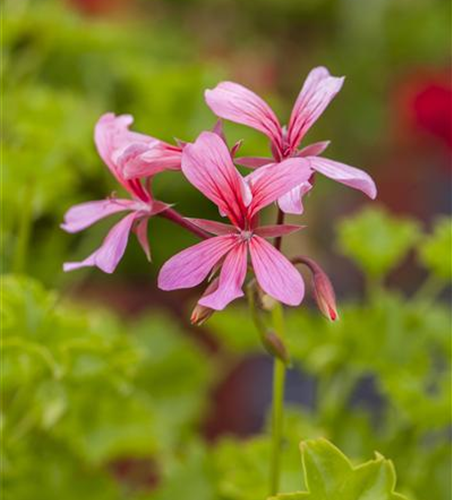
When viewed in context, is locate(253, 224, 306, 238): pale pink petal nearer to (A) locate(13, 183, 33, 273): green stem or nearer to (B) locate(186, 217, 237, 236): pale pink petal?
(B) locate(186, 217, 237, 236): pale pink petal

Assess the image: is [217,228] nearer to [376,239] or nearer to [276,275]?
[276,275]

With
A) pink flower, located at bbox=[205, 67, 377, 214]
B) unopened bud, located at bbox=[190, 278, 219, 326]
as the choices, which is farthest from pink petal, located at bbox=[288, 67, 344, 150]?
unopened bud, located at bbox=[190, 278, 219, 326]

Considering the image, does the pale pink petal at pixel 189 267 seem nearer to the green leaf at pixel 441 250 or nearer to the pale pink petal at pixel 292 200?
the pale pink petal at pixel 292 200

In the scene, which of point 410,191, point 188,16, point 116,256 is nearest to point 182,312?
point 410,191

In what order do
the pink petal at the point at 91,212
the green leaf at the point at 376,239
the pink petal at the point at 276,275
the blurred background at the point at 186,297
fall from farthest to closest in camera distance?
the green leaf at the point at 376,239, the blurred background at the point at 186,297, the pink petal at the point at 91,212, the pink petal at the point at 276,275

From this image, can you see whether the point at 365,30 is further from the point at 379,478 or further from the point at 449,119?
the point at 379,478

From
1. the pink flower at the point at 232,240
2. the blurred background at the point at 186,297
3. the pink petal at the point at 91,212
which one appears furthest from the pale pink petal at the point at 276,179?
the blurred background at the point at 186,297
